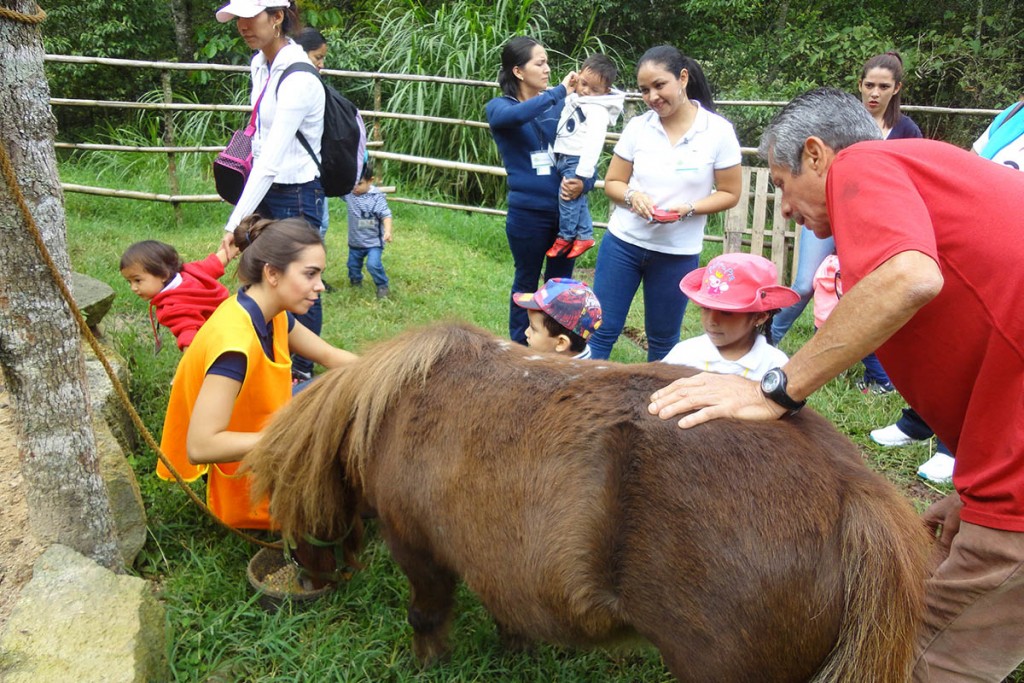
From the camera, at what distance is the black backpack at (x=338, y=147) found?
3979mm

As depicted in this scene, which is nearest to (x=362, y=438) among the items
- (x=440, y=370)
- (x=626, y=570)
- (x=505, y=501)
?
(x=440, y=370)

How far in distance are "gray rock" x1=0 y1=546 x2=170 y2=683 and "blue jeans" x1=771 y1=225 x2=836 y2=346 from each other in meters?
3.81

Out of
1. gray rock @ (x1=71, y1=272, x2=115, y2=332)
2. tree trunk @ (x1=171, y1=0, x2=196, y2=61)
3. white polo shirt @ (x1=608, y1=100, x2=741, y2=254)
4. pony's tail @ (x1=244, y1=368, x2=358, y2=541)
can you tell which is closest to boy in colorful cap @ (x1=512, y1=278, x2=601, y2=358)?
white polo shirt @ (x1=608, y1=100, x2=741, y2=254)

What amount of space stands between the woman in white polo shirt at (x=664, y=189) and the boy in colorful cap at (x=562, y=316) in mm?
581

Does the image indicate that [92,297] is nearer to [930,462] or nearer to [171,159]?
[930,462]

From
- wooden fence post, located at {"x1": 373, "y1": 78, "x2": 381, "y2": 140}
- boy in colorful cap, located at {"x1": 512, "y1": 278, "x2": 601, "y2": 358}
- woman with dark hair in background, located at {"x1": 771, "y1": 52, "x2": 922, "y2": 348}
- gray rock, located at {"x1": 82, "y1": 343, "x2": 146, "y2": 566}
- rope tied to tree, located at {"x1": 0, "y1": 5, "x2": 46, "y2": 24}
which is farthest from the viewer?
wooden fence post, located at {"x1": 373, "y1": 78, "x2": 381, "y2": 140}

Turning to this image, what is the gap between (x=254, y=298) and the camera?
299cm

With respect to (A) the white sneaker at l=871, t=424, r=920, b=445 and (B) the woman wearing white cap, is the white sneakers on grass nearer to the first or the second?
(A) the white sneaker at l=871, t=424, r=920, b=445

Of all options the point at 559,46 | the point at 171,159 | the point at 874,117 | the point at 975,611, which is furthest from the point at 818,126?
the point at 559,46

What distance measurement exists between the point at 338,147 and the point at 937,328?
3.05 metres

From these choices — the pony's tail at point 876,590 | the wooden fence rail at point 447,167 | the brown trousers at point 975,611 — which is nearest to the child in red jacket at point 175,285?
the pony's tail at point 876,590

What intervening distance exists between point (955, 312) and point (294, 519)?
2116 millimetres

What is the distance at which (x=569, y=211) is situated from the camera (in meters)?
4.60

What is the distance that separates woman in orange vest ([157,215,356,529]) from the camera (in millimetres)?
2793
